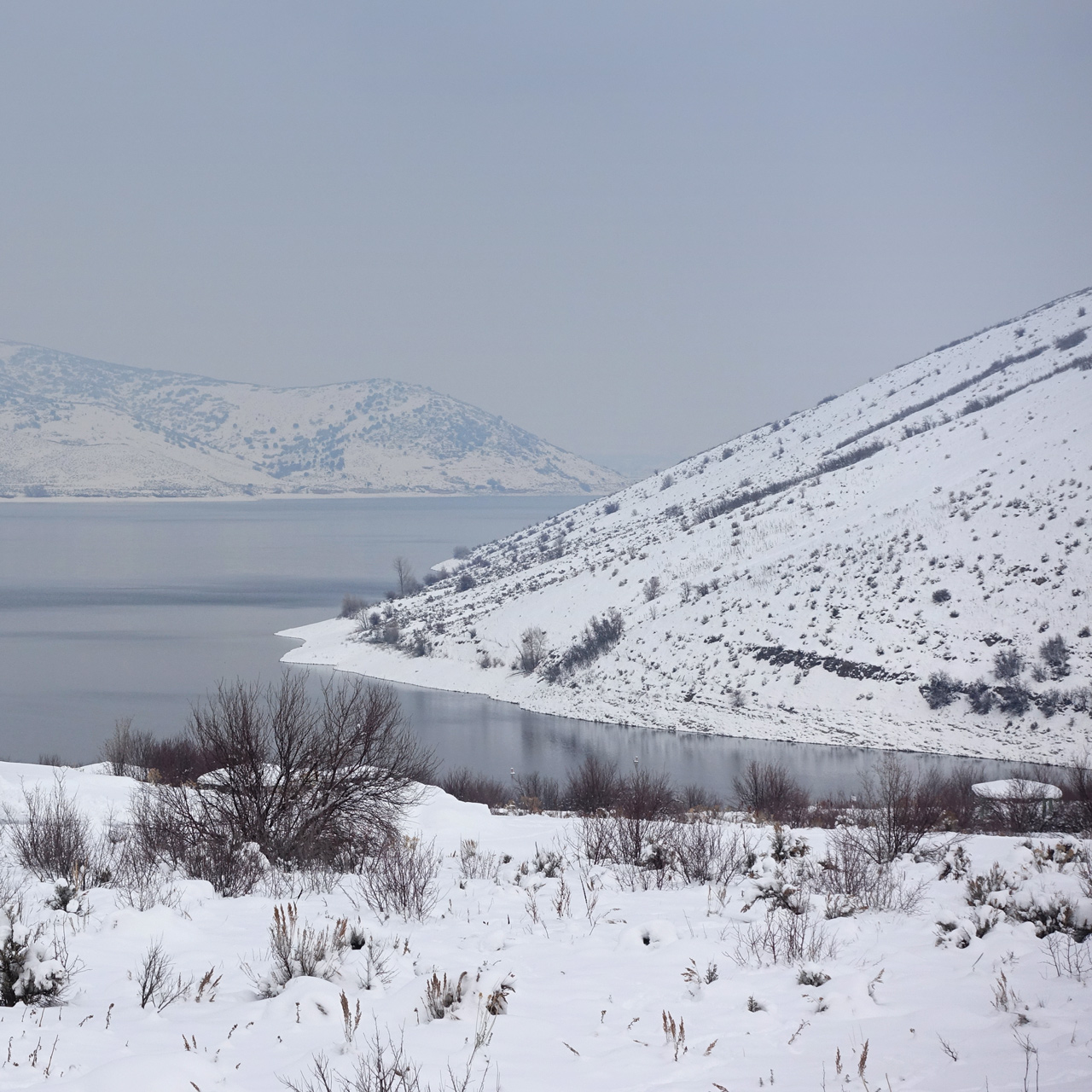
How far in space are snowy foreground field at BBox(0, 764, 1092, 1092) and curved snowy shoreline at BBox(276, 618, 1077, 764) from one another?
29.5m

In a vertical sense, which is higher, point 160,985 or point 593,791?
point 160,985

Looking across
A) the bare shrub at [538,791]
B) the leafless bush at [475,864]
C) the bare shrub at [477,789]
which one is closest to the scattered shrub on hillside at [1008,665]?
the bare shrub at [538,791]

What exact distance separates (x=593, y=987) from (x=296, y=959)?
1986 mm

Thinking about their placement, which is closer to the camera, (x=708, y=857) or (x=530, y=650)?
(x=708, y=857)

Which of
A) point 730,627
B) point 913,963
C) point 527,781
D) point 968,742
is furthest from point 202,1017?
point 730,627

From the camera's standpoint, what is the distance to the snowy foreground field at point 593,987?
172 inches

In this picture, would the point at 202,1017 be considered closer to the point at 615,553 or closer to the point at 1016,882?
the point at 1016,882

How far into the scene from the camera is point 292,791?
1201 cm

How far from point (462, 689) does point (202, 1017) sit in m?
47.6

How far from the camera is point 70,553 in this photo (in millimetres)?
127000

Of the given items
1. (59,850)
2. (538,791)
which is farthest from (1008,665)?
(59,850)

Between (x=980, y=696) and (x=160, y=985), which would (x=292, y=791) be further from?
(x=980, y=696)

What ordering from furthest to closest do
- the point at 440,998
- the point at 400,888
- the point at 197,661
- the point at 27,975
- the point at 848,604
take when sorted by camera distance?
1. the point at 197,661
2. the point at 848,604
3. the point at 400,888
4. the point at 27,975
5. the point at 440,998

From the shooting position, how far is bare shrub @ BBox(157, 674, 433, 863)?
11414mm
